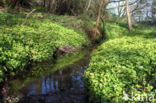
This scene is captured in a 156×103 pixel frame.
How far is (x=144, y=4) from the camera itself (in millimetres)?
25797

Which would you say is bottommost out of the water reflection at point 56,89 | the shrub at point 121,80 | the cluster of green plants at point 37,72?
the water reflection at point 56,89

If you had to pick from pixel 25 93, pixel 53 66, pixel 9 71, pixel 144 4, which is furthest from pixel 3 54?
pixel 144 4

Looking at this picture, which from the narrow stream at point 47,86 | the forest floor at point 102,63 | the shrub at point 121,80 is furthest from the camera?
the narrow stream at point 47,86

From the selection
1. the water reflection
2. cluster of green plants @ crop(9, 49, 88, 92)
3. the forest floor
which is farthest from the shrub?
cluster of green plants @ crop(9, 49, 88, 92)

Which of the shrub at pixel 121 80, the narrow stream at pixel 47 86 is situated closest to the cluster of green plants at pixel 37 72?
the narrow stream at pixel 47 86

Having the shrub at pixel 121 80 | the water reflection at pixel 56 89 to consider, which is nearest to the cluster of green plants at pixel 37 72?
the water reflection at pixel 56 89

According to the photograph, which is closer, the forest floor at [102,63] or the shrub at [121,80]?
the shrub at [121,80]

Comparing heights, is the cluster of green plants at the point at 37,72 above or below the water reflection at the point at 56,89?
above

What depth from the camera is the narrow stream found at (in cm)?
363

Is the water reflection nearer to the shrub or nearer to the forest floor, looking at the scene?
the forest floor

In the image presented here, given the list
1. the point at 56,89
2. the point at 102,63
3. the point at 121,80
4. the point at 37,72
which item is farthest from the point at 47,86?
the point at 121,80

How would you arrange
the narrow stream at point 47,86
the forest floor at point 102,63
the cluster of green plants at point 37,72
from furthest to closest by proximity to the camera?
the cluster of green plants at point 37,72 < the narrow stream at point 47,86 < the forest floor at point 102,63

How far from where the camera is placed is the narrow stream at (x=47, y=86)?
3.63 metres

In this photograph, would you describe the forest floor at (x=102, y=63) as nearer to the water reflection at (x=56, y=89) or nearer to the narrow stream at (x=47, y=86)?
the narrow stream at (x=47, y=86)
